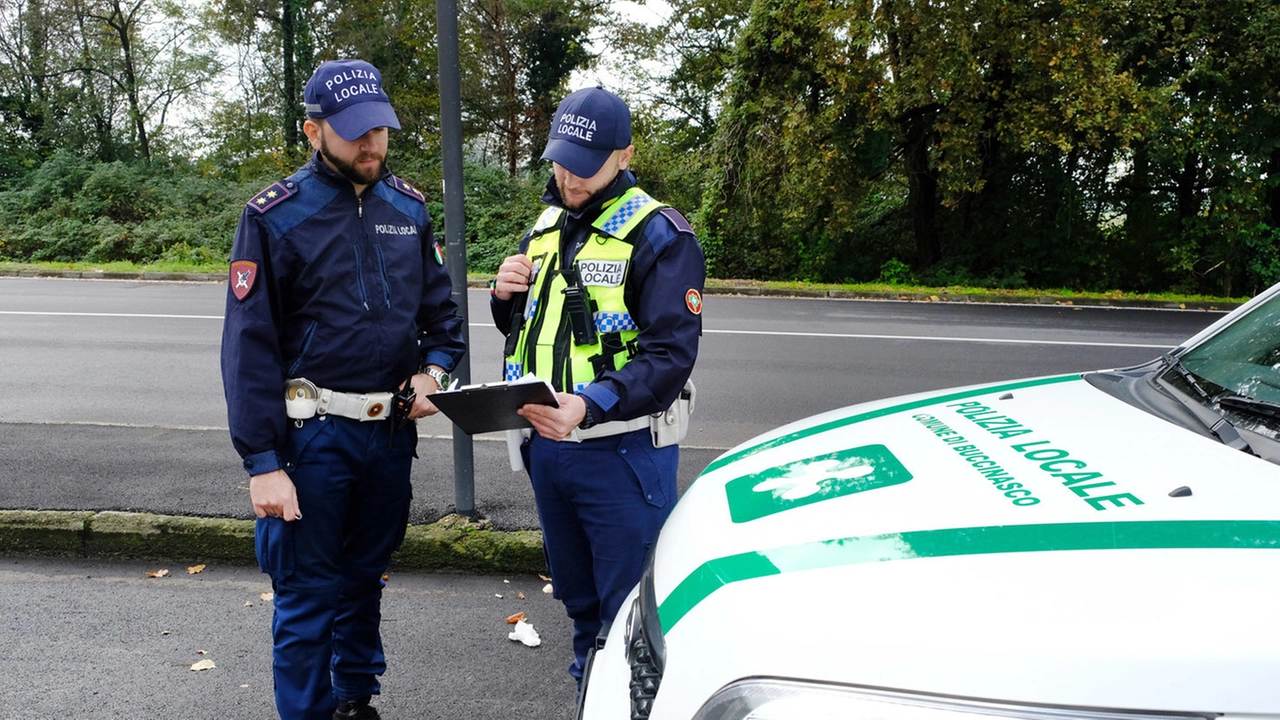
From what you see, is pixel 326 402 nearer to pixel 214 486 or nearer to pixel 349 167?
pixel 349 167

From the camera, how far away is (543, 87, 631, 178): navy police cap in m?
2.61

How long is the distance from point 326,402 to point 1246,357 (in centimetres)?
233

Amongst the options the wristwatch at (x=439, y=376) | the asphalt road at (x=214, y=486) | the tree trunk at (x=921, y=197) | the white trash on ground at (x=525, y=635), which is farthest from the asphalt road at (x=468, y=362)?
the tree trunk at (x=921, y=197)

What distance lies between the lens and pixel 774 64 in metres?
17.3

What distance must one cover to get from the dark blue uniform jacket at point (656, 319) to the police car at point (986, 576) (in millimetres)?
386

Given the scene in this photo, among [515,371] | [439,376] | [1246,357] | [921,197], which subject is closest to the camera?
[1246,357]

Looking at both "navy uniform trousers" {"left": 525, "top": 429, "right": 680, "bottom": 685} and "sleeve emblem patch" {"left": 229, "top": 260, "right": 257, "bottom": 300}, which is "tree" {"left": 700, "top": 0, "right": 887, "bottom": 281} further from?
"sleeve emblem patch" {"left": 229, "top": 260, "right": 257, "bottom": 300}

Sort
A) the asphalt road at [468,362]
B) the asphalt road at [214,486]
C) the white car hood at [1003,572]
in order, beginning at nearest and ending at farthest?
the white car hood at [1003,572], the asphalt road at [214,486], the asphalt road at [468,362]

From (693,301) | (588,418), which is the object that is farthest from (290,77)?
(588,418)

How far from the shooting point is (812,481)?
195cm

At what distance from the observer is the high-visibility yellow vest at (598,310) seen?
2.62 metres

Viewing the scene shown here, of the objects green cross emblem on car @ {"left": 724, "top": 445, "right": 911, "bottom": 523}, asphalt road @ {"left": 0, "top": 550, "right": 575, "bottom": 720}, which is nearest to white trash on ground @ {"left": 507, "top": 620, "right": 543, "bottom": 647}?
asphalt road @ {"left": 0, "top": 550, "right": 575, "bottom": 720}

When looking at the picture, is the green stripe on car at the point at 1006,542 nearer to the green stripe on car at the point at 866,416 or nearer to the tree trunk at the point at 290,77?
the green stripe on car at the point at 866,416

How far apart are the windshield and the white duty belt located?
2.13 m
